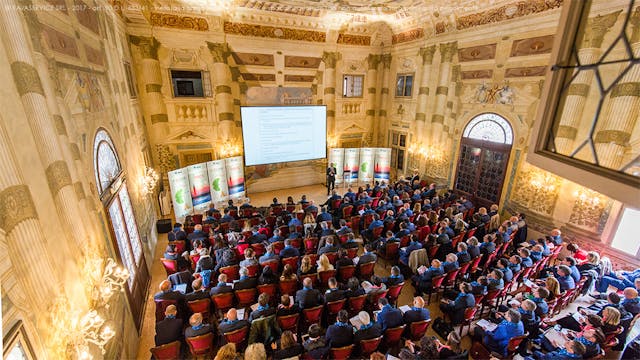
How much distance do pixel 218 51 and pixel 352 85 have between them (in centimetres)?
630

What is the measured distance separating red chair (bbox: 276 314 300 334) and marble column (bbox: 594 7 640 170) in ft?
14.7

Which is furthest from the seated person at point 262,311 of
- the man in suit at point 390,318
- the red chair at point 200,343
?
the man in suit at point 390,318

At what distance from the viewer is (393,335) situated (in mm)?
4586

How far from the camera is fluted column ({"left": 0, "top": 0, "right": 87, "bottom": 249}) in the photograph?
2748 mm

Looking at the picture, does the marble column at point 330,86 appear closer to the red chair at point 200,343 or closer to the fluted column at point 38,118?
the red chair at point 200,343

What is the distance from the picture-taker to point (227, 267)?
600 centimetres

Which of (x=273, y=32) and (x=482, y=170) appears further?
(x=273, y=32)

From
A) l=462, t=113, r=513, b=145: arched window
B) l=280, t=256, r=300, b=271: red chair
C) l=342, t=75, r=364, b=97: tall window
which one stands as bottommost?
l=280, t=256, r=300, b=271: red chair

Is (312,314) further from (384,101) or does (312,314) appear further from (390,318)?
(384,101)

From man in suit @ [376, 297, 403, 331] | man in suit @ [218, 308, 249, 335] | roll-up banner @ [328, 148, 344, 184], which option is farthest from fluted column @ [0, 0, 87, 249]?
roll-up banner @ [328, 148, 344, 184]

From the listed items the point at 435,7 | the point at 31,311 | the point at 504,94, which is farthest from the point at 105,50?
the point at 504,94

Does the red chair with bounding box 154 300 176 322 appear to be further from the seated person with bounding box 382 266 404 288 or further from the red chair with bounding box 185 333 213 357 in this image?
the seated person with bounding box 382 266 404 288

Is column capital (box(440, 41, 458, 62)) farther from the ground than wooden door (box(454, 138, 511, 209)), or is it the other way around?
column capital (box(440, 41, 458, 62))

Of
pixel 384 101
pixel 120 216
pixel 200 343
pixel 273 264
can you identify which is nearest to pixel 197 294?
pixel 200 343
